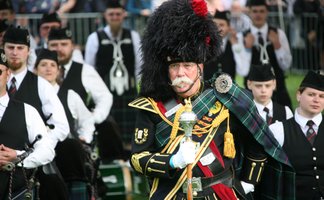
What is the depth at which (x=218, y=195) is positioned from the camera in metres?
8.48

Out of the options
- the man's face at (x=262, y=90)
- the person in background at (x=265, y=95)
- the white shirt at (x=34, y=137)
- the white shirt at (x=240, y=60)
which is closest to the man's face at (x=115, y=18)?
the white shirt at (x=240, y=60)

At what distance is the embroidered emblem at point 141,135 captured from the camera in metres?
8.47

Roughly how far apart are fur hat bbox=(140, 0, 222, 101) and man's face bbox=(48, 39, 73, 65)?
4229mm

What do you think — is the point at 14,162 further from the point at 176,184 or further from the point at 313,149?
the point at 313,149

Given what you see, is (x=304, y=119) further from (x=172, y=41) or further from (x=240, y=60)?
(x=240, y=60)

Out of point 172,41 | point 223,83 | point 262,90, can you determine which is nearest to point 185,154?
point 223,83

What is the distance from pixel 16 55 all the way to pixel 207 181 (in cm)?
333

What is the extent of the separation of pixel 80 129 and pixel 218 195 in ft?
12.8

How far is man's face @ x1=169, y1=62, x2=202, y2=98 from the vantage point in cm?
849

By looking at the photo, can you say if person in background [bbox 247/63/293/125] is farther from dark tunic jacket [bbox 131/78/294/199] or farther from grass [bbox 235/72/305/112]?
grass [bbox 235/72/305/112]

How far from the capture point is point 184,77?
335 inches

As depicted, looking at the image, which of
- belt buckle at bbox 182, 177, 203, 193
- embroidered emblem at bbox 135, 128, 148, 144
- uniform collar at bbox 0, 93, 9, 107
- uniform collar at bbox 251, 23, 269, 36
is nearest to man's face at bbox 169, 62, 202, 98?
embroidered emblem at bbox 135, 128, 148, 144

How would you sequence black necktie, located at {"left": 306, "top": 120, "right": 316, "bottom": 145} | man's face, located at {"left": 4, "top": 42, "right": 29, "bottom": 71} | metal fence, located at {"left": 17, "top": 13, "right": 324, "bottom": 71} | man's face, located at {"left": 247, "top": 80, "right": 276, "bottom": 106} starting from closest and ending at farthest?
black necktie, located at {"left": 306, "top": 120, "right": 316, "bottom": 145} < man's face, located at {"left": 4, "top": 42, "right": 29, "bottom": 71} < man's face, located at {"left": 247, "top": 80, "right": 276, "bottom": 106} < metal fence, located at {"left": 17, "top": 13, "right": 324, "bottom": 71}

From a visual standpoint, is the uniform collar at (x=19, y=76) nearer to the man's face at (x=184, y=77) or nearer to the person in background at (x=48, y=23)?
the man's face at (x=184, y=77)
